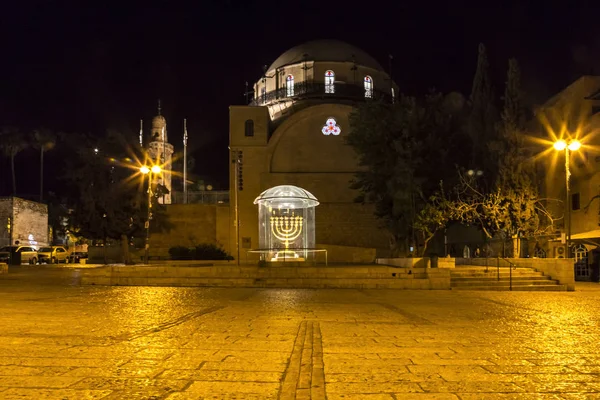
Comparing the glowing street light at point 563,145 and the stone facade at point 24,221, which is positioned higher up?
the glowing street light at point 563,145

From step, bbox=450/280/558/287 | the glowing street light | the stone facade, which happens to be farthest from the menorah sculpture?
the stone facade

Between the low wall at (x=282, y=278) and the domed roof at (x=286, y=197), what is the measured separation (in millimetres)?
6962

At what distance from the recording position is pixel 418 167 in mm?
24734

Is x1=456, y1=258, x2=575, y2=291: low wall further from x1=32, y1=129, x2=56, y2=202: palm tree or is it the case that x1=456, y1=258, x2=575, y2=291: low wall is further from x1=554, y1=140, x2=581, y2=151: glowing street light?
x1=32, y1=129, x2=56, y2=202: palm tree

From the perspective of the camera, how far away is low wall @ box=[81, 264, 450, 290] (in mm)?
16203

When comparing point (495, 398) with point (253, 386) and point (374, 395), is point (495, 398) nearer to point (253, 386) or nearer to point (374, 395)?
point (374, 395)

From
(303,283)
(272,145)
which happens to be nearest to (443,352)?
(303,283)

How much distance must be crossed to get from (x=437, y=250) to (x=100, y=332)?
2718 centimetres

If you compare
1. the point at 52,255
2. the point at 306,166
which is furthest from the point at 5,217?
the point at 306,166

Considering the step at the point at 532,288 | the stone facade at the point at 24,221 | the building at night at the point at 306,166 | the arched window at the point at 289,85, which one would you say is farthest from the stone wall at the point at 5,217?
the step at the point at 532,288

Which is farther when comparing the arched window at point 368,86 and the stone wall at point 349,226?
the arched window at point 368,86

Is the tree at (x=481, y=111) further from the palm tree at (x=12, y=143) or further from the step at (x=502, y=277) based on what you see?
the palm tree at (x=12, y=143)

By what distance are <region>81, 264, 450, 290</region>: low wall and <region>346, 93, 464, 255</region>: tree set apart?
779 cm

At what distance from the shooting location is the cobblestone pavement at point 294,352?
4227 millimetres
